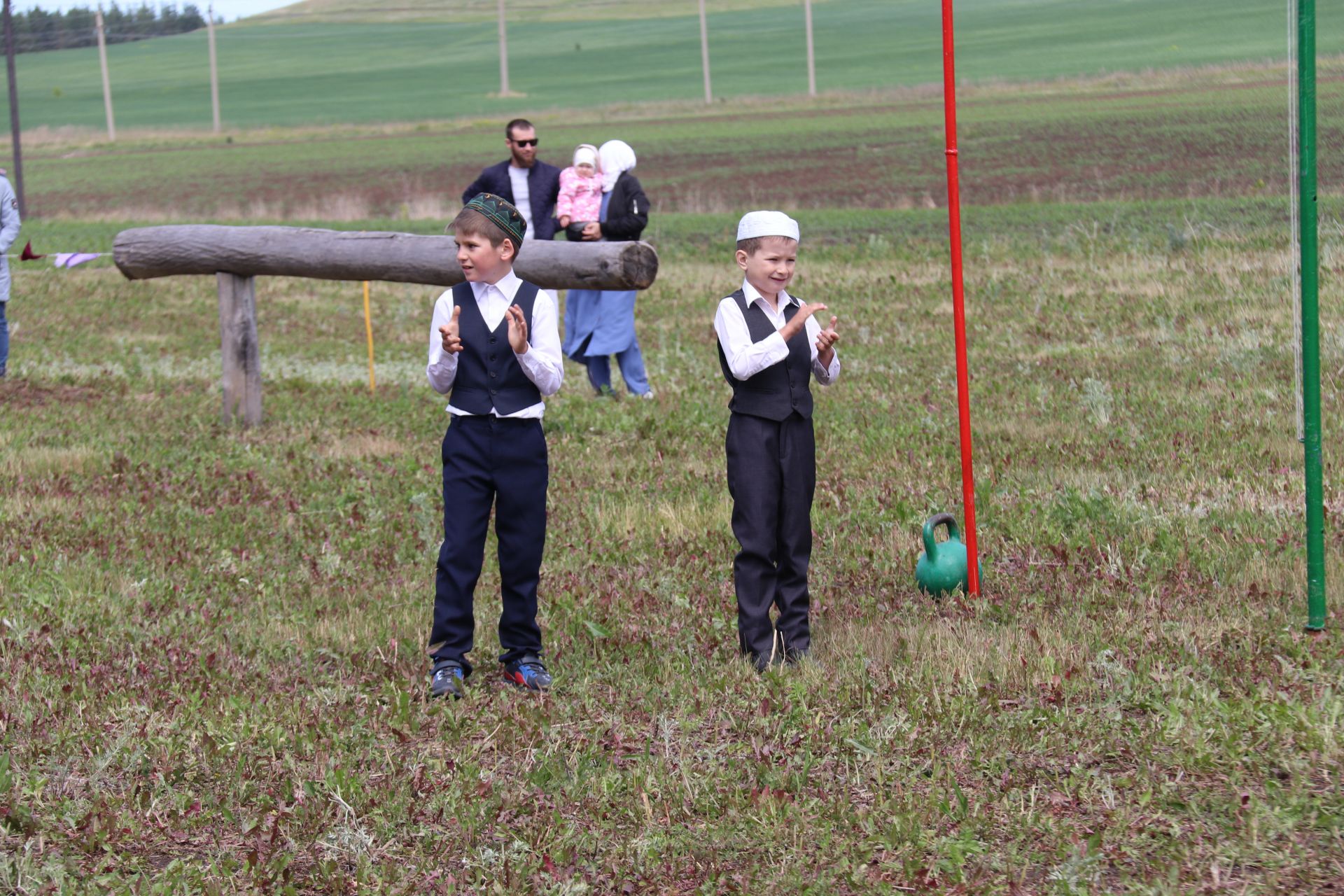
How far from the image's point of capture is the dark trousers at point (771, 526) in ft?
18.3

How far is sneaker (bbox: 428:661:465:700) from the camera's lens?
5.58 m

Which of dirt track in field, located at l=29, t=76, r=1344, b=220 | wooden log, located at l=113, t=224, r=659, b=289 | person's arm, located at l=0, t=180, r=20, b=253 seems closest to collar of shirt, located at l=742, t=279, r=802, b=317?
wooden log, located at l=113, t=224, r=659, b=289

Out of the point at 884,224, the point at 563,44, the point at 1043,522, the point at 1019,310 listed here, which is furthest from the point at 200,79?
the point at 1043,522

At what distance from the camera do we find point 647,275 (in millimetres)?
9672

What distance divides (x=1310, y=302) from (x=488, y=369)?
308cm

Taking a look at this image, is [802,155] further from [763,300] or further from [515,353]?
[515,353]

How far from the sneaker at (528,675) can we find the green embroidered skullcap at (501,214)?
161 centimetres

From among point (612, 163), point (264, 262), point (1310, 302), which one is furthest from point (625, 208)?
point (1310, 302)

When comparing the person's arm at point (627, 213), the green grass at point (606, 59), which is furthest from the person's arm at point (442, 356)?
the green grass at point (606, 59)

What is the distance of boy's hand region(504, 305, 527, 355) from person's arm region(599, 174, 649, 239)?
6815 mm

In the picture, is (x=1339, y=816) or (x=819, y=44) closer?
(x=1339, y=816)

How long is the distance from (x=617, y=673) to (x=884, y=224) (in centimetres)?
2283

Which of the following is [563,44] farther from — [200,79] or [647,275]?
[647,275]

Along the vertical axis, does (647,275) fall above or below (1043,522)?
above
